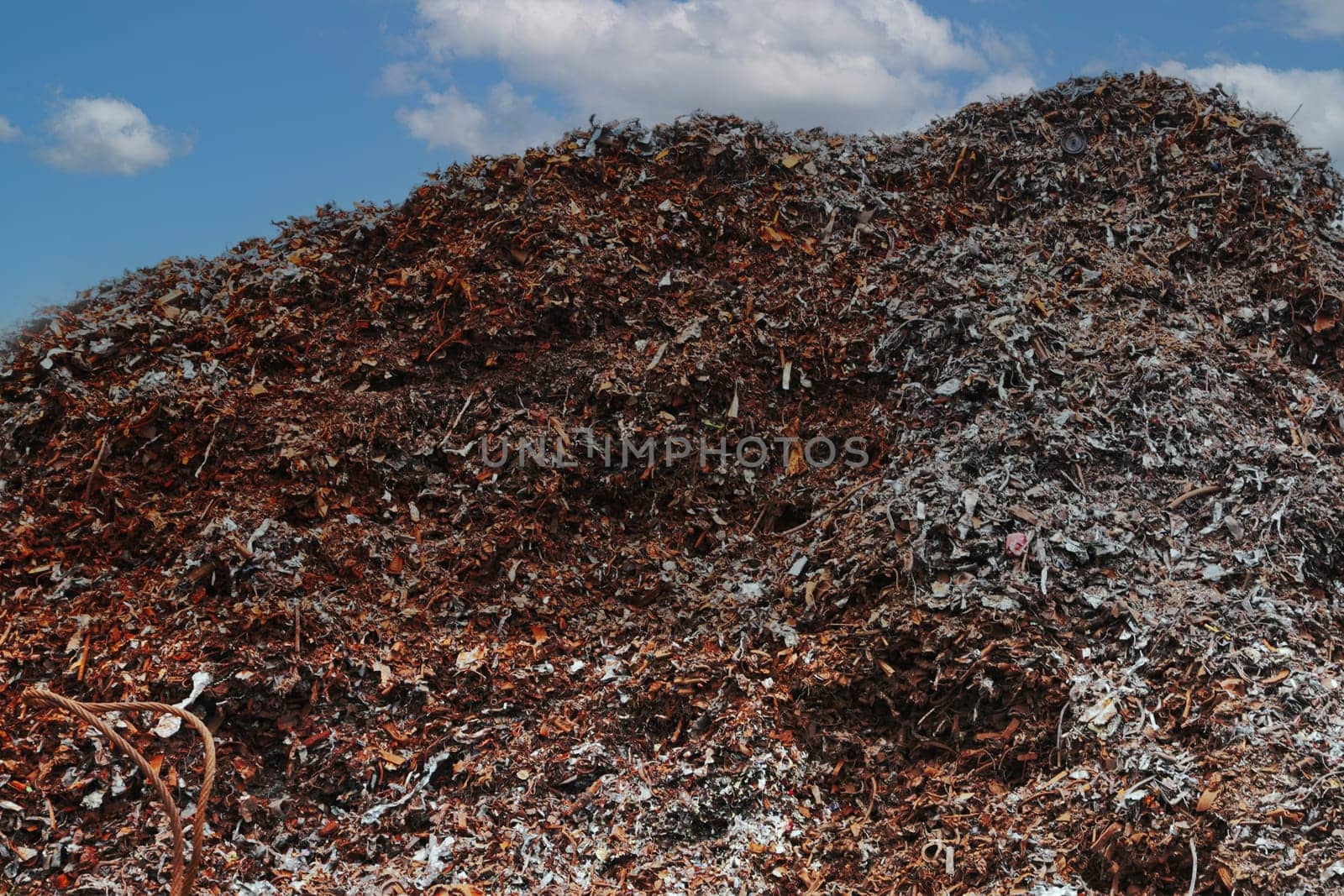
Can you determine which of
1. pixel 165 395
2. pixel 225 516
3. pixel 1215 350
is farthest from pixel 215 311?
pixel 1215 350

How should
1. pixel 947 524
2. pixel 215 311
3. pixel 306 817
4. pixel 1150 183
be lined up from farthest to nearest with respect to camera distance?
1. pixel 1150 183
2. pixel 215 311
3. pixel 947 524
4. pixel 306 817

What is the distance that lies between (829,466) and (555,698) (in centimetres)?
235

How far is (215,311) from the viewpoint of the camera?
723cm

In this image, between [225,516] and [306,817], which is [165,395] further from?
[306,817]

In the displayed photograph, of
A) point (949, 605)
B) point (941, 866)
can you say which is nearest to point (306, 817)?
point (941, 866)

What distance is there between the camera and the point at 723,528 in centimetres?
625

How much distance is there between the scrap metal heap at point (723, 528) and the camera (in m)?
4.50

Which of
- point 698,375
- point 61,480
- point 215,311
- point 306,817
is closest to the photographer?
point 306,817

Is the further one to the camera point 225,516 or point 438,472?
point 438,472

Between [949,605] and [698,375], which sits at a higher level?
[698,375]

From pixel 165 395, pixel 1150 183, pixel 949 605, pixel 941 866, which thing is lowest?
pixel 941 866

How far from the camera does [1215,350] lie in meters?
6.77

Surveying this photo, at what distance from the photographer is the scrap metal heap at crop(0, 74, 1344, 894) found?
4.50 meters

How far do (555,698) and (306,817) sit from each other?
1.32m
